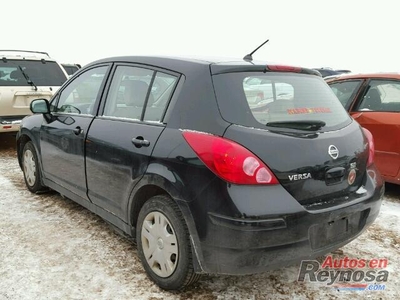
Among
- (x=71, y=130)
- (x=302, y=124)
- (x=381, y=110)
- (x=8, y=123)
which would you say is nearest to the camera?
(x=302, y=124)

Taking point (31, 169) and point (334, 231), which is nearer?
point (334, 231)

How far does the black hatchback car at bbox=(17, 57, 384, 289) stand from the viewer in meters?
2.27

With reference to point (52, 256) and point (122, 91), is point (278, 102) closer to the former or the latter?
point (122, 91)

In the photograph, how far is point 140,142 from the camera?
2781 millimetres

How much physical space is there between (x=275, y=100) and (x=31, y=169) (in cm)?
335

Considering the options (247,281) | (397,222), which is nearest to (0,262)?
(247,281)

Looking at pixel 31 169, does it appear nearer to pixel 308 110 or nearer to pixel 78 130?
pixel 78 130

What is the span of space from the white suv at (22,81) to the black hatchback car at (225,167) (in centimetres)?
444

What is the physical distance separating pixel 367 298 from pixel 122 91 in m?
2.40

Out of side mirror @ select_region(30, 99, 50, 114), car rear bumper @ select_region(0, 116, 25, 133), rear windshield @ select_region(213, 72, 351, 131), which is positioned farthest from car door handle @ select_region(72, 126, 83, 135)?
car rear bumper @ select_region(0, 116, 25, 133)

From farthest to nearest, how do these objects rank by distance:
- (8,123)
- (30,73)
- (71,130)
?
1. (30,73)
2. (8,123)
3. (71,130)

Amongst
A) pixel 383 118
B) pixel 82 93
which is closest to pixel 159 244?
pixel 82 93

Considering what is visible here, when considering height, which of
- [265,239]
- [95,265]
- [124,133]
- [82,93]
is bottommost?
[95,265]

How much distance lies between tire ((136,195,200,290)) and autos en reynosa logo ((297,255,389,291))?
960 mm
